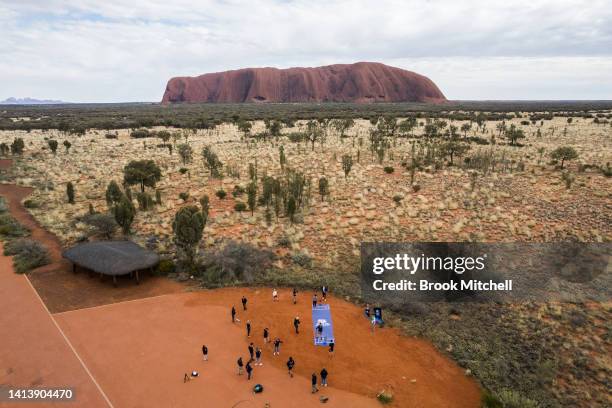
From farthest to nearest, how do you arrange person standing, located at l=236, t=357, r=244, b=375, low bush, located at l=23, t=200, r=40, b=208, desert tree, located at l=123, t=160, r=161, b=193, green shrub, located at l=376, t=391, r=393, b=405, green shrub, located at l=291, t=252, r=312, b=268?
desert tree, located at l=123, t=160, r=161, b=193, low bush, located at l=23, t=200, r=40, b=208, green shrub, located at l=291, t=252, r=312, b=268, person standing, located at l=236, t=357, r=244, b=375, green shrub, located at l=376, t=391, r=393, b=405

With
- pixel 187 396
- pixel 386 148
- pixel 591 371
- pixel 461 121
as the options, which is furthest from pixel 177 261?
pixel 461 121

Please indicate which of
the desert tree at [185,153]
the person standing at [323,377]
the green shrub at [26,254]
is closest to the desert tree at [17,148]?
the desert tree at [185,153]

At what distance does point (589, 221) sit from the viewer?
21938mm

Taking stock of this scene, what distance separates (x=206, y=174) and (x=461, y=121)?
51.3m

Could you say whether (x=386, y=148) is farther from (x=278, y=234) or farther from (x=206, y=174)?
(x=278, y=234)

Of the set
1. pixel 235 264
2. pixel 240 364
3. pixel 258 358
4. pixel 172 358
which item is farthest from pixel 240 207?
pixel 240 364

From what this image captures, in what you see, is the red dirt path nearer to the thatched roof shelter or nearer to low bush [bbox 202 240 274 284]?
the thatched roof shelter

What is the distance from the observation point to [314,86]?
17038 cm

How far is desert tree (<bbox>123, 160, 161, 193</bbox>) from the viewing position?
1114 inches

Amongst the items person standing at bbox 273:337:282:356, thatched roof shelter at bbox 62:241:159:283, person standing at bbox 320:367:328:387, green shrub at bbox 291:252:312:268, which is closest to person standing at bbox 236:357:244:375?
person standing at bbox 273:337:282:356

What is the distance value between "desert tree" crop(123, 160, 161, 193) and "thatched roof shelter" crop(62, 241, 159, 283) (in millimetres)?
10642

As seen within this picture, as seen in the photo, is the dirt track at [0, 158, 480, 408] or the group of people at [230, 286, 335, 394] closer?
the dirt track at [0, 158, 480, 408]

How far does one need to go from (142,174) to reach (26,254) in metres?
10.7

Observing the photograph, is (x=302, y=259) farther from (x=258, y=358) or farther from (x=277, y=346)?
(x=258, y=358)
